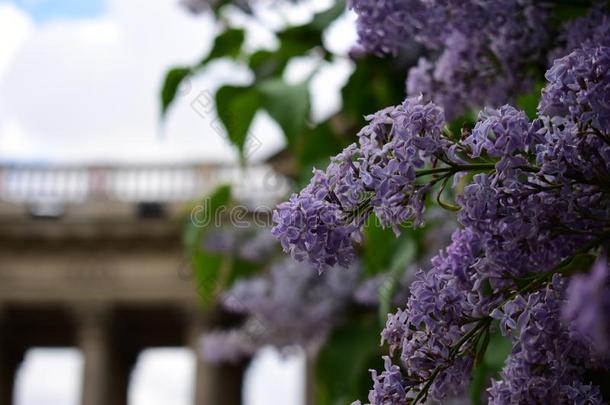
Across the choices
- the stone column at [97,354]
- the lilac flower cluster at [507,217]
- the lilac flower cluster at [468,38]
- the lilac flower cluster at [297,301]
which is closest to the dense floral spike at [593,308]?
the lilac flower cluster at [507,217]

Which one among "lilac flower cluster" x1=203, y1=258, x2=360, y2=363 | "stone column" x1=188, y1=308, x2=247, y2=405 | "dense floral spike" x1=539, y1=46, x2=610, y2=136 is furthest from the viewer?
"stone column" x1=188, y1=308, x2=247, y2=405

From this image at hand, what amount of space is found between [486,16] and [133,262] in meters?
23.0

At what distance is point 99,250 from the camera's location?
81.0ft

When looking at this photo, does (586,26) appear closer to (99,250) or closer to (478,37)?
(478,37)

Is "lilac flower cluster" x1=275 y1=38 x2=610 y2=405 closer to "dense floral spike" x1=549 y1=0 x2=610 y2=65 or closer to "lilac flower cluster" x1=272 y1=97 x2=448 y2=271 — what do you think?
"lilac flower cluster" x1=272 y1=97 x2=448 y2=271

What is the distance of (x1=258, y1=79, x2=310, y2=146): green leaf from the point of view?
3201 mm

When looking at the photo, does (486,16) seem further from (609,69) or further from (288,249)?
(288,249)

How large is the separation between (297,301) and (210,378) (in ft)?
63.3

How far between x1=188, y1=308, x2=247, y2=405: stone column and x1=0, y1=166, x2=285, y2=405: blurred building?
48mm

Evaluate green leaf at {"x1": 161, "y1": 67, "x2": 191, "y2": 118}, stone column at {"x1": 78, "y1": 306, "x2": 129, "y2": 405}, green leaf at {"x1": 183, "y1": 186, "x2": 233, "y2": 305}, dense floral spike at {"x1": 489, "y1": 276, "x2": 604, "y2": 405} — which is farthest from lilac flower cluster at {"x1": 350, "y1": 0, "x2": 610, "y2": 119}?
stone column at {"x1": 78, "y1": 306, "x2": 129, "y2": 405}

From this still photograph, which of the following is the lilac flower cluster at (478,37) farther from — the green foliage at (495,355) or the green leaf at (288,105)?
the green leaf at (288,105)

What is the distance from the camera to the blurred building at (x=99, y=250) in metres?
24.1

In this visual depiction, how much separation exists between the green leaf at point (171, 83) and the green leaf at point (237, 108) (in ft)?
0.42

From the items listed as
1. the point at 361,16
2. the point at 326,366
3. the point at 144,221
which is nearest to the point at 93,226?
the point at 144,221
